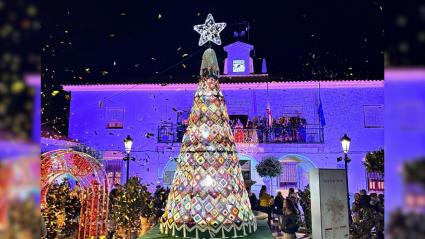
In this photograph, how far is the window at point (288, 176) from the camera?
19688mm

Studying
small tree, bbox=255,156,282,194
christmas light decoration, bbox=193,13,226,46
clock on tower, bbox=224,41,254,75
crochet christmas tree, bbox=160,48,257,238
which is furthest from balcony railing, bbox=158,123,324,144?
christmas light decoration, bbox=193,13,226,46

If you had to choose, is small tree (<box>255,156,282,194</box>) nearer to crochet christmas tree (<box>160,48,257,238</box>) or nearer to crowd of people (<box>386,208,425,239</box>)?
crochet christmas tree (<box>160,48,257,238</box>)

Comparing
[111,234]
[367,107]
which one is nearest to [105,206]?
[111,234]

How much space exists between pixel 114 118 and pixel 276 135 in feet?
32.4

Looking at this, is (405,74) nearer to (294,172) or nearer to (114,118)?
(294,172)

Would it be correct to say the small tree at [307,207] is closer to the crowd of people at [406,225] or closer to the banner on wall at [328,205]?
the banner on wall at [328,205]

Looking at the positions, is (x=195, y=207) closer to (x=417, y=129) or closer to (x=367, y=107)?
(x=417, y=129)

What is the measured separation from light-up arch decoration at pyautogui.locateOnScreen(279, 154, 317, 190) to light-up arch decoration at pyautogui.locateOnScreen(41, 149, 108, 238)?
1303 cm

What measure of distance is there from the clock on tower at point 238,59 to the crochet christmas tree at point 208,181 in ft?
47.2

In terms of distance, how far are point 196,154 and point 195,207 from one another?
93cm

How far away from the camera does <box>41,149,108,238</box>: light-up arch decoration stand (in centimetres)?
684

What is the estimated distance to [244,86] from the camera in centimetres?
1988

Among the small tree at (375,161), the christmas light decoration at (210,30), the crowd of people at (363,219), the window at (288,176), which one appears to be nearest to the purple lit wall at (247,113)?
the window at (288,176)

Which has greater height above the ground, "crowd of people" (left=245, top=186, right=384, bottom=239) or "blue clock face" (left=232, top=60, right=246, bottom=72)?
"blue clock face" (left=232, top=60, right=246, bottom=72)
